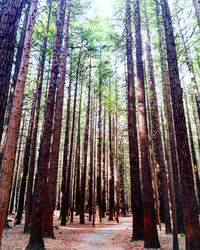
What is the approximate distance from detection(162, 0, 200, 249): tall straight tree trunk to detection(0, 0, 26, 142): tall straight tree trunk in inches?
199

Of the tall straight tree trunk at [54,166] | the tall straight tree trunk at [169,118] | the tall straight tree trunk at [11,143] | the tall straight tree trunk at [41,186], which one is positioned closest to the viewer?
the tall straight tree trunk at [11,143]

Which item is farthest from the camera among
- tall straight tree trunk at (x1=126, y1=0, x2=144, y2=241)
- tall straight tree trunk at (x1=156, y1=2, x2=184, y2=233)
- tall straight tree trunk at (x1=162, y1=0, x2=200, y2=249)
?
tall straight tree trunk at (x1=126, y1=0, x2=144, y2=241)

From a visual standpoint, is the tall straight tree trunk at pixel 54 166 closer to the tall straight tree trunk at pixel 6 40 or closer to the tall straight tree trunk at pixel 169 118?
the tall straight tree trunk at pixel 169 118

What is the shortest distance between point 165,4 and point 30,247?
8618mm

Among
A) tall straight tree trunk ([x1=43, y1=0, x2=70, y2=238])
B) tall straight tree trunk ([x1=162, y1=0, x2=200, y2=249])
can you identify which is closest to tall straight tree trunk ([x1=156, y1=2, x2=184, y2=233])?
tall straight tree trunk ([x1=162, y1=0, x2=200, y2=249])

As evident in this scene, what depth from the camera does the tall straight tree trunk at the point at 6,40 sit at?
162 inches

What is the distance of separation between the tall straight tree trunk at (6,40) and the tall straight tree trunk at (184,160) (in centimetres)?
506

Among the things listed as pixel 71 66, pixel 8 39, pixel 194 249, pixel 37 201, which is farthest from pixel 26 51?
pixel 71 66

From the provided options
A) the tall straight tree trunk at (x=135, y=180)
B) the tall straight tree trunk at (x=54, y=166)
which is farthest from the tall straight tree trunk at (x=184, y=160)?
the tall straight tree trunk at (x=54, y=166)

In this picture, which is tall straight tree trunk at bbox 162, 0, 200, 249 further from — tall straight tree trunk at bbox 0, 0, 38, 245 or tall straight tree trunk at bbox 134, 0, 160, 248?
tall straight tree trunk at bbox 0, 0, 38, 245

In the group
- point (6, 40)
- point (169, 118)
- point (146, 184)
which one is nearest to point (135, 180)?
point (146, 184)

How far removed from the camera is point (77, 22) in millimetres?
16547

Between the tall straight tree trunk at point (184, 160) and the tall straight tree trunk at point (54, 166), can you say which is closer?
the tall straight tree trunk at point (184, 160)

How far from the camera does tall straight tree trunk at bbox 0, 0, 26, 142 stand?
162 inches
